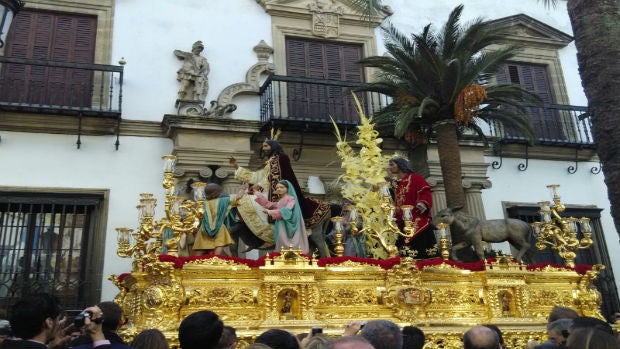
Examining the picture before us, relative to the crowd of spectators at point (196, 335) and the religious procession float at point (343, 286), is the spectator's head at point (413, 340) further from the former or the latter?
the religious procession float at point (343, 286)

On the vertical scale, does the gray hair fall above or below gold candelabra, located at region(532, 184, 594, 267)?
below

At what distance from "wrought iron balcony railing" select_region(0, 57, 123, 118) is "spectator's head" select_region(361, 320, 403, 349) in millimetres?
8232

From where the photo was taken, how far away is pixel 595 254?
43.4 feet

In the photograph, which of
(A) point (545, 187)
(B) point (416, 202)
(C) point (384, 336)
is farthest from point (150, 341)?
(A) point (545, 187)

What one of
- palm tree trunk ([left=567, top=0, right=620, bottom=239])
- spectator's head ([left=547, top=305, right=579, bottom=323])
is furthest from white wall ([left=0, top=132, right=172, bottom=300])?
palm tree trunk ([left=567, top=0, right=620, bottom=239])

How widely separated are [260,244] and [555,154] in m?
8.71

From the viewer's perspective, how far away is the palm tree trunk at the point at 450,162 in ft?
32.3

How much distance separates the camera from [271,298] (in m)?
6.67

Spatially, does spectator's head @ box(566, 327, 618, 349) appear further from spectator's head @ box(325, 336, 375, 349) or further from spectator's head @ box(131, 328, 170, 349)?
spectator's head @ box(131, 328, 170, 349)

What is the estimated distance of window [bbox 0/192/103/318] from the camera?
9617 mm

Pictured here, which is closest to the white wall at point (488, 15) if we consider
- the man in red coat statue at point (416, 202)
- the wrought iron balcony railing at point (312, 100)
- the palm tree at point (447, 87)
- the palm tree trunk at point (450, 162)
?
the wrought iron balcony railing at point (312, 100)

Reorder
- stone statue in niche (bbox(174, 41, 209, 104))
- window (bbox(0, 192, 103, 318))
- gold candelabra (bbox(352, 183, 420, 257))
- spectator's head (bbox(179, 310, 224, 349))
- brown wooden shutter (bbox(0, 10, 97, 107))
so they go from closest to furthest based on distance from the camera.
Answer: spectator's head (bbox(179, 310, 224, 349))
gold candelabra (bbox(352, 183, 420, 257))
window (bbox(0, 192, 103, 318))
brown wooden shutter (bbox(0, 10, 97, 107))
stone statue in niche (bbox(174, 41, 209, 104))

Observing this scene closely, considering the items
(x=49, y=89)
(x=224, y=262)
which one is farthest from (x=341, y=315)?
(x=49, y=89)

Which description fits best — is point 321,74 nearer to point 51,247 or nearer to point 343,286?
point 51,247
